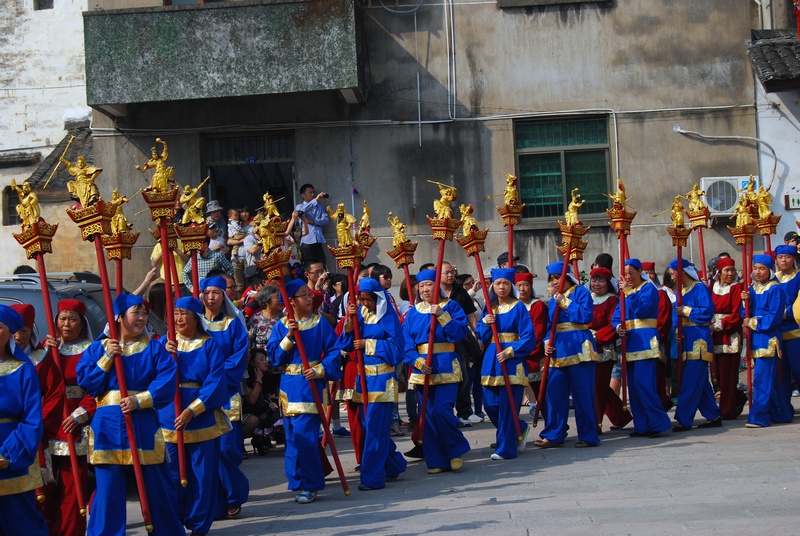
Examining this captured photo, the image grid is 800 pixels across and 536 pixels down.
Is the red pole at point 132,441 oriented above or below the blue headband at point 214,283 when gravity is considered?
below

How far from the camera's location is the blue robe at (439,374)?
32.9 feet

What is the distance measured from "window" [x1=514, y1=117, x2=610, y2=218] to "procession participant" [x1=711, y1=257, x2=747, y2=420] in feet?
15.9

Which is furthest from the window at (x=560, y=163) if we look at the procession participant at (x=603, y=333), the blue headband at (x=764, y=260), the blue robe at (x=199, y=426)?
the blue robe at (x=199, y=426)

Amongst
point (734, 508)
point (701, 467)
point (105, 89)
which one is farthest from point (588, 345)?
point (105, 89)

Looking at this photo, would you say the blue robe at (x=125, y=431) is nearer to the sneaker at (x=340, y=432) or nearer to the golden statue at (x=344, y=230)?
the golden statue at (x=344, y=230)

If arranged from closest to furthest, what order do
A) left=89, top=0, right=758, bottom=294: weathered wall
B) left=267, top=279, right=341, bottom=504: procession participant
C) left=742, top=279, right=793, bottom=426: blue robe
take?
left=267, top=279, right=341, bottom=504: procession participant, left=742, top=279, right=793, bottom=426: blue robe, left=89, top=0, right=758, bottom=294: weathered wall

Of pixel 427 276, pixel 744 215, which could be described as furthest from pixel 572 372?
pixel 744 215

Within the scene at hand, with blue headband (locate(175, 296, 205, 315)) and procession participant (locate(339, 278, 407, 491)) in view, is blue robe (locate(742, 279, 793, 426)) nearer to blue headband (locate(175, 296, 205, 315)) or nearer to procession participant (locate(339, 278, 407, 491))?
procession participant (locate(339, 278, 407, 491))

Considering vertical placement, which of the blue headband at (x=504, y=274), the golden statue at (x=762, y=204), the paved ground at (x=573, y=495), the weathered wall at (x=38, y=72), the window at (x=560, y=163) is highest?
the weathered wall at (x=38, y=72)

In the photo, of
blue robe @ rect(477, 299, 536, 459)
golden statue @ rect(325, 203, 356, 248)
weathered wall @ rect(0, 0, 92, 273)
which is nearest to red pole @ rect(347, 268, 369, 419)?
golden statue @ rect(325, 203, 356, 248)

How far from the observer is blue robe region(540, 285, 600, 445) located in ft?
36.7

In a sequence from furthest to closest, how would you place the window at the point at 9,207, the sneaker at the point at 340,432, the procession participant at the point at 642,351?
1. the window at the point at 9,207
2. the sneaker at the point at 340,432
3. the procession participant at the point at 642,351

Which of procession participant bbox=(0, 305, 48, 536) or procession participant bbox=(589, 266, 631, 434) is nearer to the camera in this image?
procession participant bbox=(0, 305, 48, 536)

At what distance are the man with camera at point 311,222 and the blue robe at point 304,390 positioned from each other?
6871mm
